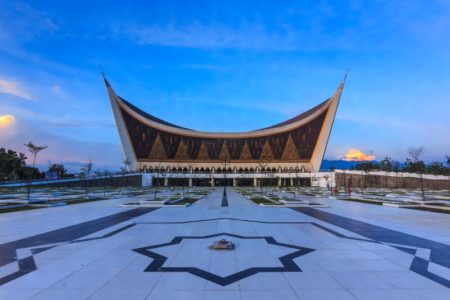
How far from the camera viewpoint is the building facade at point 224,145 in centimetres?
7600

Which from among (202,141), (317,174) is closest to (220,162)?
(202,141)

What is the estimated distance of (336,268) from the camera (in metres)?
5.50

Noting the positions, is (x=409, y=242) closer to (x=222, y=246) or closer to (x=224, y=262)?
(x=222, y=246)

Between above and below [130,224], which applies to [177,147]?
above

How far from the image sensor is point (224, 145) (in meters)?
83.6

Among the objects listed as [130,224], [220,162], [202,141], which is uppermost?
[202,141]

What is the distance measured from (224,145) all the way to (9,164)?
48864 millimetres

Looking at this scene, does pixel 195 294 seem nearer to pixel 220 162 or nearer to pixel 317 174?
pixel 317 174

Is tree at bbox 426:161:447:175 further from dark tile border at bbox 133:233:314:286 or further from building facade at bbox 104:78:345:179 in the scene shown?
dark tile border at bbox 133:233:314:286

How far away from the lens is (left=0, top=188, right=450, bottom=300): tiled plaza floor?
4.36 metres

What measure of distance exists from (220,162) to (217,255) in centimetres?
7661

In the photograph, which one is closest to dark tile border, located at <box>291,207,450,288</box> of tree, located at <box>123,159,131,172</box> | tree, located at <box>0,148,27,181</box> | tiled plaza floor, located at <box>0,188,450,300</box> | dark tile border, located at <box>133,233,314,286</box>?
tiled plaza floor, located at <box>0,188,450,300</box>

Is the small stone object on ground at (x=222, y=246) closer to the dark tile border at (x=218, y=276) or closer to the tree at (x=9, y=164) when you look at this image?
the dark tile border at (x=218, y=276)

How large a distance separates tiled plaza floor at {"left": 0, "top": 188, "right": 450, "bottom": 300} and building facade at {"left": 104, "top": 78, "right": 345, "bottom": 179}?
218 feet
